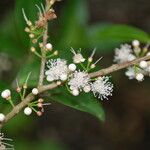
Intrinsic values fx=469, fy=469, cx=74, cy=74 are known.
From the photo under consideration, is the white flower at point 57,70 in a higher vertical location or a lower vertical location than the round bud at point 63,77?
higher

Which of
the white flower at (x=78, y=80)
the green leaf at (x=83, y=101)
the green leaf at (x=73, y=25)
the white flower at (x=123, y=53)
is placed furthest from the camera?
the green leaf at (x=73, y=25)

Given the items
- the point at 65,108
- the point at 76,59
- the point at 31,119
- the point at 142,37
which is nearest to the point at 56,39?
the point at 142,37

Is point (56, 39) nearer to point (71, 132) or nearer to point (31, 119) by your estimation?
point (31, 119)

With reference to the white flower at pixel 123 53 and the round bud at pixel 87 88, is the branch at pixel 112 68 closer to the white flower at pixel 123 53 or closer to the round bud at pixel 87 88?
the round bud at pixel 87 88

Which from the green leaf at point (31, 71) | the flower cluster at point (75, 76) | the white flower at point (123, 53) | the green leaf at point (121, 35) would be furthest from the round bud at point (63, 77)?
the green leaf at point (121, 35)

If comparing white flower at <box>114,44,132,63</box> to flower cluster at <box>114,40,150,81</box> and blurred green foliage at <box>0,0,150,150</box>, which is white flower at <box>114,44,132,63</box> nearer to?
flower cluster at <box>114,40,150,81</box>

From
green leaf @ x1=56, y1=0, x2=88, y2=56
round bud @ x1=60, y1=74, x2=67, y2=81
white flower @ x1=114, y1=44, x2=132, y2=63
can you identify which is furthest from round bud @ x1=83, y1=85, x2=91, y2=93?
green leaf @ x1=56, y1=0, x2=88, y2=56

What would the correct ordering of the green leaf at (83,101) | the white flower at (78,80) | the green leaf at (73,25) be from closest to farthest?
the white flower at (78,80), the green leaf at (83,101), the green leaf at (73,25)
